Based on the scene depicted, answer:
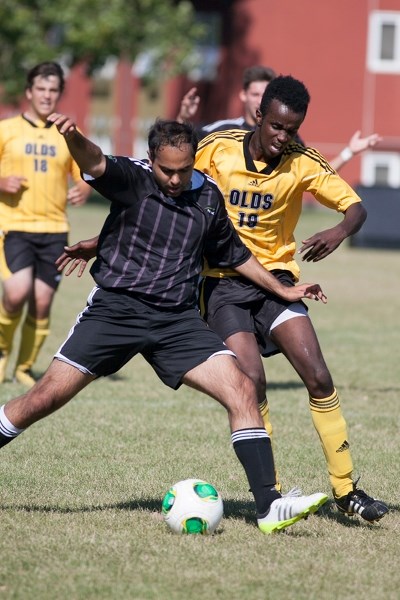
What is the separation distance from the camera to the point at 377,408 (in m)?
9.48

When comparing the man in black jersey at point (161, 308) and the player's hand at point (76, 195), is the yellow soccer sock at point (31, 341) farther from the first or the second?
the man in black jersey at point (161, 308)

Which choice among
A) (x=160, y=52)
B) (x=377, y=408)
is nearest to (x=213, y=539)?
(x=377, y=408)

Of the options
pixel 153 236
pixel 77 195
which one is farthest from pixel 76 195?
pixel 153 236

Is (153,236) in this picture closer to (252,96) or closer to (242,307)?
(242,307)

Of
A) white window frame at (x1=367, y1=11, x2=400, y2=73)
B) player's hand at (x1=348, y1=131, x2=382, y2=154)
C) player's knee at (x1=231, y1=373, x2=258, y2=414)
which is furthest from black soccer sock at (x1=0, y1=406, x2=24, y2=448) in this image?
white window frame at (x1=367, y1=11, x2=400, y2=73)

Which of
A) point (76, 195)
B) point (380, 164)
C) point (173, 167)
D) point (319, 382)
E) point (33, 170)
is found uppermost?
point (173, 167)

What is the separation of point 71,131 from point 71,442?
312cm

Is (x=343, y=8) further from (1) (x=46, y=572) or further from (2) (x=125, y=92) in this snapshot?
(1) (x=46, y=572)

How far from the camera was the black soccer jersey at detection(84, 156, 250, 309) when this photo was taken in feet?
18.5

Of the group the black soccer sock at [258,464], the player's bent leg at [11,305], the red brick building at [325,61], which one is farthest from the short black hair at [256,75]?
the red brick building at [325,61]

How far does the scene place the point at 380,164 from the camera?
40.2m

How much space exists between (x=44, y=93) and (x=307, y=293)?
14.0 ft

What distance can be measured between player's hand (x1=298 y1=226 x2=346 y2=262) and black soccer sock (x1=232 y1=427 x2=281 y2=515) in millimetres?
1026

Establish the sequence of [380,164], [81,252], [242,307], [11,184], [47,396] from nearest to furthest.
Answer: [47,396] < [81,252] < [242,307] < [11,184] < [380,164]
